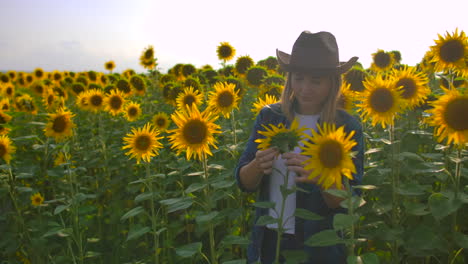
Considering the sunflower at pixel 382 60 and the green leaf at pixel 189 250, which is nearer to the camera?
the green leaf at pixel 189 250

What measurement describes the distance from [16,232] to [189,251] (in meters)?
2.65

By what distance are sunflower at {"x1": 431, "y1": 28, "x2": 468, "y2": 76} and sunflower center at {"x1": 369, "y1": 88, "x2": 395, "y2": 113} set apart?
1.32m

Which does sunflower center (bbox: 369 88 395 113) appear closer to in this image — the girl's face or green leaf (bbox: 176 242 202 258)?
the girl's face

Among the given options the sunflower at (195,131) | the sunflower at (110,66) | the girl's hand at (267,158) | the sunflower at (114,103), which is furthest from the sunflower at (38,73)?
the girl's hand at (267,158)

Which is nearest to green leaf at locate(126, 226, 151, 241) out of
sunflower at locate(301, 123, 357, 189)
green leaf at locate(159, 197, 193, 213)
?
green leaf at locate(159, 197, 193, 213)

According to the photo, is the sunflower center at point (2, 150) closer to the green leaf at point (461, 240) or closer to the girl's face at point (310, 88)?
the girl's face at point (310, 88)

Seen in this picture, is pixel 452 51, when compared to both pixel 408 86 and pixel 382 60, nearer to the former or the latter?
pixel 408 86

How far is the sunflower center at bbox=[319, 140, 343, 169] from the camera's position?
1.75 metres

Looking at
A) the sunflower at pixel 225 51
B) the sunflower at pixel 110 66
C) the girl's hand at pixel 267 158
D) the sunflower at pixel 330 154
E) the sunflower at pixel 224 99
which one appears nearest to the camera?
the sunflower at pixel 330 154

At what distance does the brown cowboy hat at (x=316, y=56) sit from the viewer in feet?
8.13

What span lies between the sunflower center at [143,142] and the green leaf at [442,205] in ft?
7.06

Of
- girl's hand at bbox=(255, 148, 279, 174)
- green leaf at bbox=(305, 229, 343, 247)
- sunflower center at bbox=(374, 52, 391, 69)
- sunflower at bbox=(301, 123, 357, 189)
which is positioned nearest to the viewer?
sunflower at bbox=(301, 123, 357, 189)

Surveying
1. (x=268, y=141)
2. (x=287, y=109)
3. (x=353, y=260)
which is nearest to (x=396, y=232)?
(x=353, y=260)

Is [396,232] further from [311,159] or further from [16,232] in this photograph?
[16,232]
